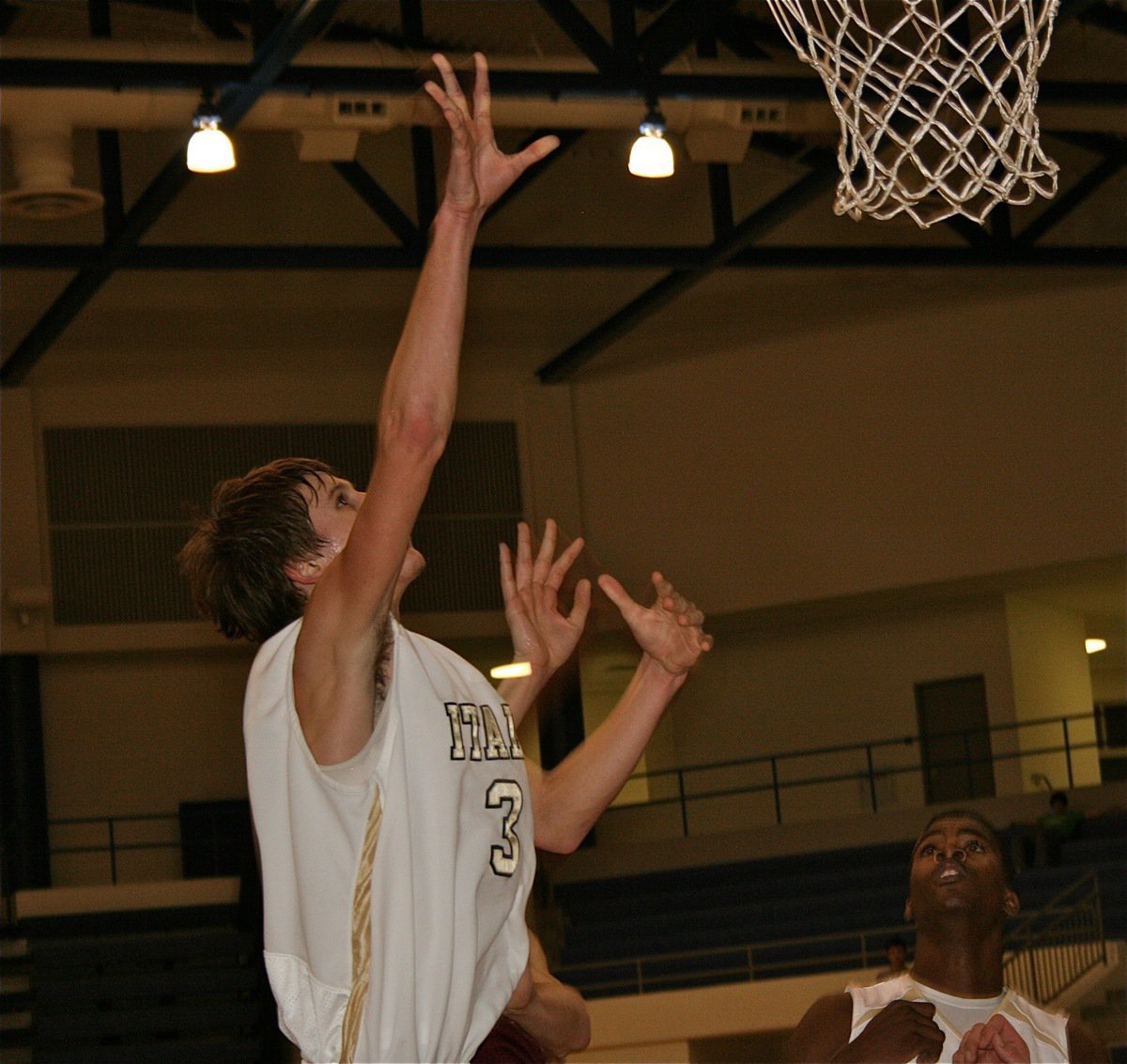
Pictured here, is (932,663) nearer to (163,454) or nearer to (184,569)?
(163,454)

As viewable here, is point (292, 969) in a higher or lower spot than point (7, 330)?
lower

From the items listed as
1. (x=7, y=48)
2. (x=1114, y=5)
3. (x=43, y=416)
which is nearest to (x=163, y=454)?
(x=43, y=416)

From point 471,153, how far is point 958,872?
2232 mm

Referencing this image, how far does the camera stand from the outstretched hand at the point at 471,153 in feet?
9.00

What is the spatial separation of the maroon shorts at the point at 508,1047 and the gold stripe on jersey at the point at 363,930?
274mm

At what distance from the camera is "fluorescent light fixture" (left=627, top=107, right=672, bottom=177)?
34.0 feet

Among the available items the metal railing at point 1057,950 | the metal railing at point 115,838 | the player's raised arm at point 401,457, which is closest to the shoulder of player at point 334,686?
the player's raised arm at point 401,457

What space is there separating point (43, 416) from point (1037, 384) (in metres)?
8.86

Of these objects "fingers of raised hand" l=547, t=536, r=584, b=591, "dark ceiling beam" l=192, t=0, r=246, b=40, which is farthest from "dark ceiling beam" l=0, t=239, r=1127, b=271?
"fingers of raised hand" l=547, t=536, r=584, b=591

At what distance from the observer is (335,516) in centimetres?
299

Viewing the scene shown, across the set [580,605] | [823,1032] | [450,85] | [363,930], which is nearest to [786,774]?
[823,1032]

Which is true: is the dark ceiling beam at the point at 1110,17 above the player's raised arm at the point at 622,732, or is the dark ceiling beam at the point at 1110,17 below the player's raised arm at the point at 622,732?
above

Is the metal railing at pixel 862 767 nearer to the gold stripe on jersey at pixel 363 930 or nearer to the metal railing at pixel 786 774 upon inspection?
the metal railing at pixel 786 774

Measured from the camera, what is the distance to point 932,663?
1772 centimetres
